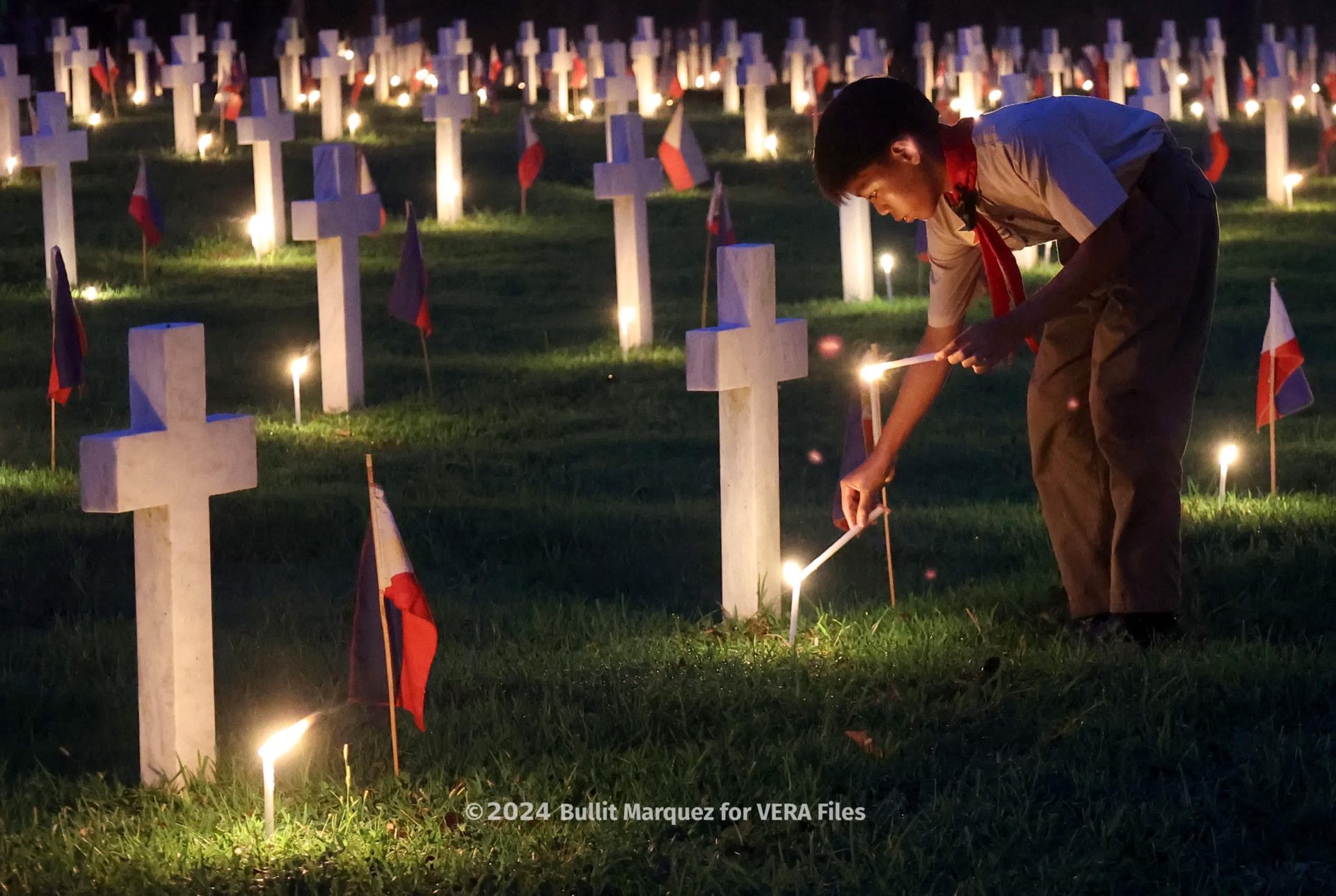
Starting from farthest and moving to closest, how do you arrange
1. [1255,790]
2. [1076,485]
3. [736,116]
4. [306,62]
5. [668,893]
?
[306,62], [736,116], [1076,485], [1255,790], [668,893]

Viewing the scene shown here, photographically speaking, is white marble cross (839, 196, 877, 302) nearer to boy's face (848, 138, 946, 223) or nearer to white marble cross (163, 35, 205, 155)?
white marble cross (163, 35, 205, 155)

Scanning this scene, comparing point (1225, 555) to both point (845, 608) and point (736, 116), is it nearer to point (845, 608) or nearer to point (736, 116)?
point (845, 608)

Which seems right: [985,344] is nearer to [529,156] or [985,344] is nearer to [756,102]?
[529,156]

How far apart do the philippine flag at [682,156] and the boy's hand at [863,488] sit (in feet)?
30.7

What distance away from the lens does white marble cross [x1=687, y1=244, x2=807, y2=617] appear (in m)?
5.78

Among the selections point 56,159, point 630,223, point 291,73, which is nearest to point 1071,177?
point 630,223

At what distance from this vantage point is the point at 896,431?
543cm

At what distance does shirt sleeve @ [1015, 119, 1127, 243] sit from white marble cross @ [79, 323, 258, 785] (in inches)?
82.6

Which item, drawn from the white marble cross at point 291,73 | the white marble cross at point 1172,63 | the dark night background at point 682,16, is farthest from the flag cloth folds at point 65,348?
the dark night background at point 682,16

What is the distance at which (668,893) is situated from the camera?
155 inches

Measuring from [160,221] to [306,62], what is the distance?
19477 millimetres

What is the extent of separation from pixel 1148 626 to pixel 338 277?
5974 mm

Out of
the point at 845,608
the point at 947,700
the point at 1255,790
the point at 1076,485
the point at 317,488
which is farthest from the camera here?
the point at 317,488

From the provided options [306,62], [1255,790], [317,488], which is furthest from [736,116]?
[1255,790]
